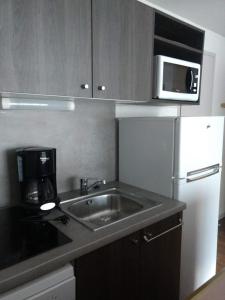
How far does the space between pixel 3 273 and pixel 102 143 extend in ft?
3.94

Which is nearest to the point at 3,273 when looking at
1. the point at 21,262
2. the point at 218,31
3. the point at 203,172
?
the point at 21,262

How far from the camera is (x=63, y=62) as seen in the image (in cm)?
116

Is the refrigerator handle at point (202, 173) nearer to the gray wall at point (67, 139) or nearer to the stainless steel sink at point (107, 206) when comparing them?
the stainless steel sink at point (107, 206)

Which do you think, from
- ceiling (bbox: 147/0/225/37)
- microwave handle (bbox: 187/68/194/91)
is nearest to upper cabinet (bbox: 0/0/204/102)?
microwave handle (bbox: 187/68/194/91)

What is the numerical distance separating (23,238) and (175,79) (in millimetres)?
1422

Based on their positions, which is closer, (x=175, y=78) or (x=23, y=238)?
(x=23, y=238)

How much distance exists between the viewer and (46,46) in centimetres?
110

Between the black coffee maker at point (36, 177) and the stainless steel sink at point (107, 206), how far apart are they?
0.22 meters

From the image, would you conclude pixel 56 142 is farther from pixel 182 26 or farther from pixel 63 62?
pixel 182 26

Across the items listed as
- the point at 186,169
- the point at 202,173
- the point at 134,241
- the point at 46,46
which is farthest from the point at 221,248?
the point at 46,46

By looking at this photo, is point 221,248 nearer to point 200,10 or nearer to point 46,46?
point 200,10

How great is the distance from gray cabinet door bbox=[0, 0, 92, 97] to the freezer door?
68cm

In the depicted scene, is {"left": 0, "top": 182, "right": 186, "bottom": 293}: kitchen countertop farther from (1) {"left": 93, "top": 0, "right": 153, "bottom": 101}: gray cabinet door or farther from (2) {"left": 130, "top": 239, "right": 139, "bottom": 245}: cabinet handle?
(1) {"left": 93, "top": 0, "right": 153, "bottom": 101}: gray cabinet door

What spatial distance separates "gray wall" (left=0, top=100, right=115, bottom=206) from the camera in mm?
1408
